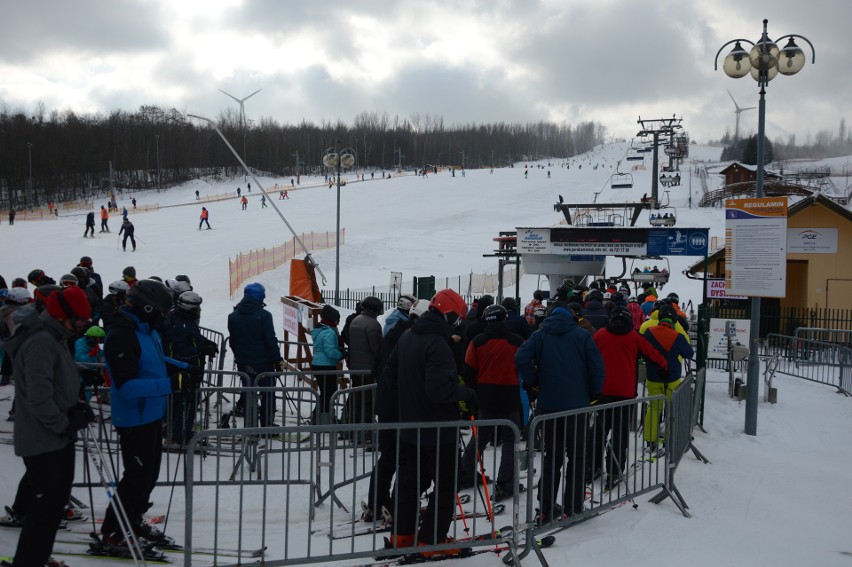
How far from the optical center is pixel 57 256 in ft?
96.8

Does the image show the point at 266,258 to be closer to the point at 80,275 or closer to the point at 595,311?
the point at 80,275

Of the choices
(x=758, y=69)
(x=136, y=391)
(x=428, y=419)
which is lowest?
(x=428, y=419)

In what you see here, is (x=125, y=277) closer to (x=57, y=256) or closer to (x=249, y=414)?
(x=249, y=414)

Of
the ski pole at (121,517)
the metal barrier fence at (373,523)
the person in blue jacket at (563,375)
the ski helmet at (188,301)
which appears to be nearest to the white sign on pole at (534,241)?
the ski helmet at (188,301)

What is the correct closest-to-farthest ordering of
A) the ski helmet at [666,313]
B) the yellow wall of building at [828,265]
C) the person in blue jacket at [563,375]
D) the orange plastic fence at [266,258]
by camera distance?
1. the person in blue jacket at [563,375]
2. the ski helmet at [666,313]
3. the yellow wall of building at [828,265]
4. the orange plastic fence at [266,258]

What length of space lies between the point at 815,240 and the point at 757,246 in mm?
13894

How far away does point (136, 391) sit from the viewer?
→ 474cm

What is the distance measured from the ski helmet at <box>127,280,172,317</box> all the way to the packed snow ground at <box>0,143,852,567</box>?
5.73 ft

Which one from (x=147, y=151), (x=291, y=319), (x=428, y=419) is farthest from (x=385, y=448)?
(x=147, y=151)

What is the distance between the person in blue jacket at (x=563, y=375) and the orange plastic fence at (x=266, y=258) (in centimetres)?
2007

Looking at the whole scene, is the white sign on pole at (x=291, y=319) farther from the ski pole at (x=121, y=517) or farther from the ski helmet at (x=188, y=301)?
the ski pole at (x=121, y=517)

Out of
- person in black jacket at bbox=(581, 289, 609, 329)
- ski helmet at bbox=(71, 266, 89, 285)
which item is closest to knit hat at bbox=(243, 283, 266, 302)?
ski helmet at bbox=(71, 266, 89, 285)

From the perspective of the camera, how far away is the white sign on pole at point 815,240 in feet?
71.6

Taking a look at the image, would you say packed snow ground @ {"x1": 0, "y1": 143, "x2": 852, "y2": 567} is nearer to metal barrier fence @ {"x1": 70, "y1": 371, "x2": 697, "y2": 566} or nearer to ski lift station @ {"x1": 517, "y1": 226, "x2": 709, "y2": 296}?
metal barrier fence @ {"x1": 70, "y1": 371, "x2": 697, "y2": 566}
